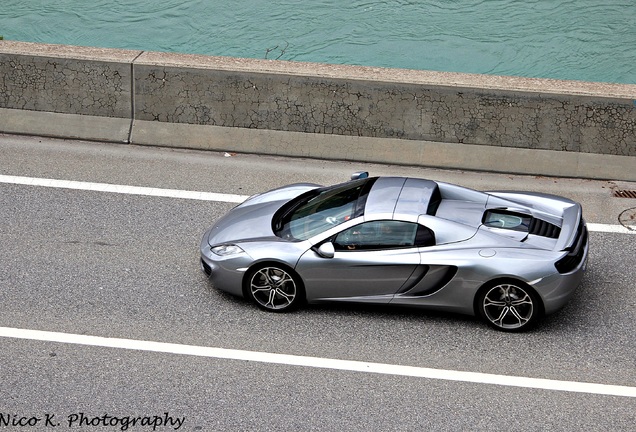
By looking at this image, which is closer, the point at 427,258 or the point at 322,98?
the point at 427,258

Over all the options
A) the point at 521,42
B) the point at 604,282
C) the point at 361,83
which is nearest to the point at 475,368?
the point at 604,282

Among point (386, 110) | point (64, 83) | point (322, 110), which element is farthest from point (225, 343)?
point (64, 83)

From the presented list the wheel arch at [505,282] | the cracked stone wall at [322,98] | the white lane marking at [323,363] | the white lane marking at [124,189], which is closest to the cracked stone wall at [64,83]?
the cracked stone wall at [322,98]

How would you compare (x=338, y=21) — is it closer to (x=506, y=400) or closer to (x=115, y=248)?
(x=115, y=248)

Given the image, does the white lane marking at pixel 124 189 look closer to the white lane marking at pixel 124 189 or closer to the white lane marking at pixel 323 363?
the white lane marking at pixel 124 189

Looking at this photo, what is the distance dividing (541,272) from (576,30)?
12.6m

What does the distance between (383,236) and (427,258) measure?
1.55ft

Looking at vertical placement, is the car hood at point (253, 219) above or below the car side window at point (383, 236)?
below

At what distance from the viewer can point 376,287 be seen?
8812 mm

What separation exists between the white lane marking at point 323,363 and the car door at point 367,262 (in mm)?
828

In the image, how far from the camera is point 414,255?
340 inches

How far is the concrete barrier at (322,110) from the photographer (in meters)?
12.0

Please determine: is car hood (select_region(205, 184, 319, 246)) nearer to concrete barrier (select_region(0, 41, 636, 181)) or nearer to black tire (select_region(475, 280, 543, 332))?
black tire (select_region(475, 280, 543, 332))

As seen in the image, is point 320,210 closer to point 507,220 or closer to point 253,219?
point 253,219
